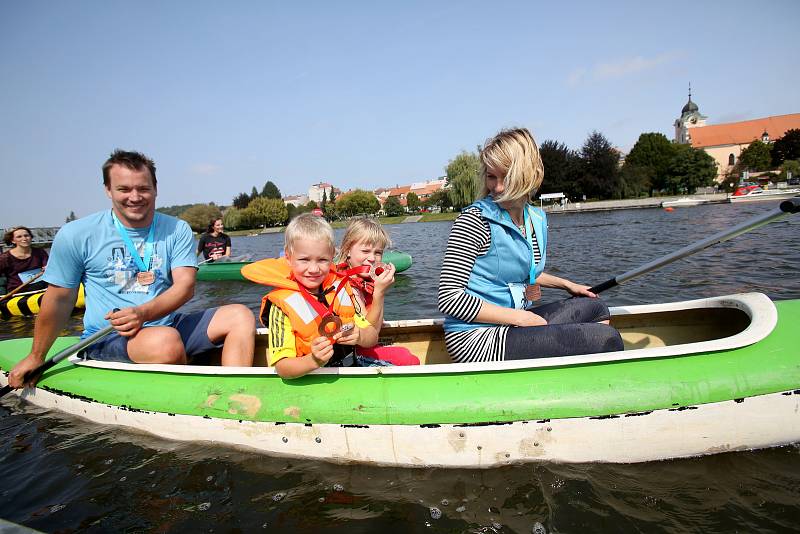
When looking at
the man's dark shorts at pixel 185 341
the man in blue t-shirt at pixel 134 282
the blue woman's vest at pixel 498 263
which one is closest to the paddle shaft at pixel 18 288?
the man in blue t-shirt at pixel 134 282

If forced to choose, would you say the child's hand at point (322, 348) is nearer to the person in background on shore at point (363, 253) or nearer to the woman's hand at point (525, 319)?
the person in background on shore at point (363, 253)

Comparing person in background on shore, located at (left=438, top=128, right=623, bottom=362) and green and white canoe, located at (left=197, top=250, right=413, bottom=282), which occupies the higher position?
person in background on shore, located at (left=438, top=128, right=623, bottom=362)

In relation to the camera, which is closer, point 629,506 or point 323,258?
point 629,506

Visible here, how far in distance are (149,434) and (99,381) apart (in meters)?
0.59

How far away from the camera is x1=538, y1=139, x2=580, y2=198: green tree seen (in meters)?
60.8

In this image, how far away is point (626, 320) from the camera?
13.1 ft

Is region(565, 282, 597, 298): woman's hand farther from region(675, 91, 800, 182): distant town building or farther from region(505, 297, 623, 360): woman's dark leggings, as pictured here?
region(675, 91, 800, 182): distant town building

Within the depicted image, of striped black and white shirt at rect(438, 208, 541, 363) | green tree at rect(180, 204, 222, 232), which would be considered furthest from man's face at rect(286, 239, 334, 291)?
green tree at rect(180, 204, 222, 232)

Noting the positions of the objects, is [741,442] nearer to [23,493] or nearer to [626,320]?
[626,320]

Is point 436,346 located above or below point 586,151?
below

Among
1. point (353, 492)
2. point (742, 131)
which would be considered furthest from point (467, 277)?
point (742, 131)

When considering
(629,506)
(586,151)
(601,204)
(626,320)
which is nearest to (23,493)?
(629,506)

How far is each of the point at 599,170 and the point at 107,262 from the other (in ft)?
206

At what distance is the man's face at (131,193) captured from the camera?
3326 millimetres
